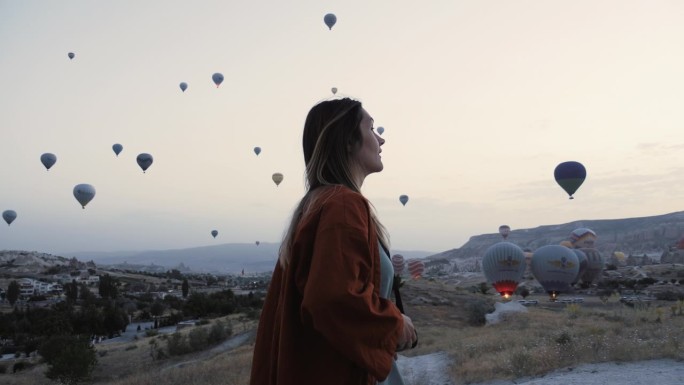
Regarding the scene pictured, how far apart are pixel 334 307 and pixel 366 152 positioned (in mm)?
773

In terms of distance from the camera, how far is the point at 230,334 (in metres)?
27.1

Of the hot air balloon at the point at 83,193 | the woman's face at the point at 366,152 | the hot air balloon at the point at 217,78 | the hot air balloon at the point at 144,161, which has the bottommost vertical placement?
the woman's face at the point at 366,152

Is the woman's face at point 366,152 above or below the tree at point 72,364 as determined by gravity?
above

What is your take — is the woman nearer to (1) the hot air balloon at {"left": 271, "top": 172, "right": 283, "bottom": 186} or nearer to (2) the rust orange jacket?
Answer: (2) the rust orange jacket

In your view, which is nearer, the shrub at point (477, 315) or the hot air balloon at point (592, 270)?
the shrub at point (477, 315)

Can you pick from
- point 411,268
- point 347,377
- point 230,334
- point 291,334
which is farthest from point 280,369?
point 411,268

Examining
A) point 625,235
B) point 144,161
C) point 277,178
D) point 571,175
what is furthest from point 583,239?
point 625,235

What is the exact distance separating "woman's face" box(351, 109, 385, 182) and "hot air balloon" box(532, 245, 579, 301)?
4369 cm

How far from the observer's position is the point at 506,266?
38781 mm

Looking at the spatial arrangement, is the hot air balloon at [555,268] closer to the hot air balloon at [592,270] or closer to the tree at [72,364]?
the hot air balloon at [592,270]

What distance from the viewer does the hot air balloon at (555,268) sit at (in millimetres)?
42125

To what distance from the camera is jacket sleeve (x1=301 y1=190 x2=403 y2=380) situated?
5.27 ft

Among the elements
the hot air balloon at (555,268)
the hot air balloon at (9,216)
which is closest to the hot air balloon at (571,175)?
the hot air balloon at (555,268)

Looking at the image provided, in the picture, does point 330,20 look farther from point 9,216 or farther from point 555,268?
point 9,216
